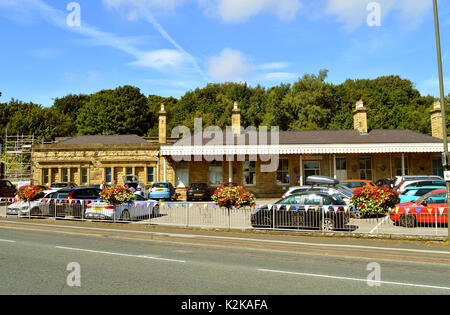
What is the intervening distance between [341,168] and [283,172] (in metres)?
4.76

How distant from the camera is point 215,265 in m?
8.03

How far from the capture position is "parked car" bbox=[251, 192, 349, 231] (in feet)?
42.0

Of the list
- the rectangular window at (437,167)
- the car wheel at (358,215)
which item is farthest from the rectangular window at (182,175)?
the rectangular window at (437,167)

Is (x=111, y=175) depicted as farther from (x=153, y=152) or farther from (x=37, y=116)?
(x=37, y=116)

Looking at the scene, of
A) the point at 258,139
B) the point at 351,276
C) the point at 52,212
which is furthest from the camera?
the point at 258,139

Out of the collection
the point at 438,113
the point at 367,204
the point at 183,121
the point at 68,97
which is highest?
the point at 68,97

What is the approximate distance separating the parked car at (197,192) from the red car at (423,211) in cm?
1494

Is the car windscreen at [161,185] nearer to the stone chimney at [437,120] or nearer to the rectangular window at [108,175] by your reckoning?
the rectangular window at [108,175]

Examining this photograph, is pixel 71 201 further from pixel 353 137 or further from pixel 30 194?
pixel 353 137

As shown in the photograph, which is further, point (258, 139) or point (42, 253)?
point (258, 139)

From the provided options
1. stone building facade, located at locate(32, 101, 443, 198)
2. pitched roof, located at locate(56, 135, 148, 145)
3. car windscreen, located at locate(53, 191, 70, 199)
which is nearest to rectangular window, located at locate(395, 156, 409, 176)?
stone building facade, located at locate(32, 101, 443, 198)

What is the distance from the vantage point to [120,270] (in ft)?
24.3
